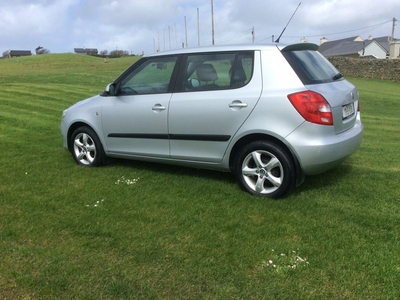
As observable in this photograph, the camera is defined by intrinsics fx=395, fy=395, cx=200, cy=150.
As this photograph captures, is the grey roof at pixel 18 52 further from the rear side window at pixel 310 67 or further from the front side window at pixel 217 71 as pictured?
the rear side window at pixel 310 67

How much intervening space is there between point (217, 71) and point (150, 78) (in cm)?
102

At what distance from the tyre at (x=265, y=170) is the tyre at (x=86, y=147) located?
2244 millimetres

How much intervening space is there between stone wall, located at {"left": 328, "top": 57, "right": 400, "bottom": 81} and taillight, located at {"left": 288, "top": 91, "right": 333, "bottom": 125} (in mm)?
32134

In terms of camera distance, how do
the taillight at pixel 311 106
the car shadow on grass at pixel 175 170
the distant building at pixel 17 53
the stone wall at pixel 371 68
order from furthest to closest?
1. the distant building at pixel 17 53
2. the stone wall at pixel 371 68
3. the car shadow on grass at pixel 175 170
4. the taillight at pixel 311 106

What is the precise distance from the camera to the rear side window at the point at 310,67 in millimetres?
4266

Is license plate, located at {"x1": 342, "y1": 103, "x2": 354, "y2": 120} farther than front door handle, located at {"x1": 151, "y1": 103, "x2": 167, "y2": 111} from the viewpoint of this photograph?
No

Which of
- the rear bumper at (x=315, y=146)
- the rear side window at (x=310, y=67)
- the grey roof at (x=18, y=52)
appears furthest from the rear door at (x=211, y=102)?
the grey roof at (x=18, y=52)

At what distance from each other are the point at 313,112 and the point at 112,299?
262 centimetres

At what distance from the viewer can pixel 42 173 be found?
215 inches

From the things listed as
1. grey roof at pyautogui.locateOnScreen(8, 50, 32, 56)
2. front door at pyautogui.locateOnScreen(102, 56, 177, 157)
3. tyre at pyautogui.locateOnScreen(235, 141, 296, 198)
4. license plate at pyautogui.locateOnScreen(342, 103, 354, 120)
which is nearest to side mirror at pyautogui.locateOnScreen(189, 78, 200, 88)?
front door at pyautogui.locateOnScreen(102, 56, 177, 157)

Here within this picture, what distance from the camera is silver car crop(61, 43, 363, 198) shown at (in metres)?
4.14

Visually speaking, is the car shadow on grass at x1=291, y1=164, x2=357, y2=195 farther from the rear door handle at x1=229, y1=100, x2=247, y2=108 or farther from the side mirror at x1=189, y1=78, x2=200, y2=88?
the side mirror at x1=189, y1=78, x2=200, y2=88

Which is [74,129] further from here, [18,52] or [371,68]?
[18,52]

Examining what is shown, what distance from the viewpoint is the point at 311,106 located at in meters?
4.04
